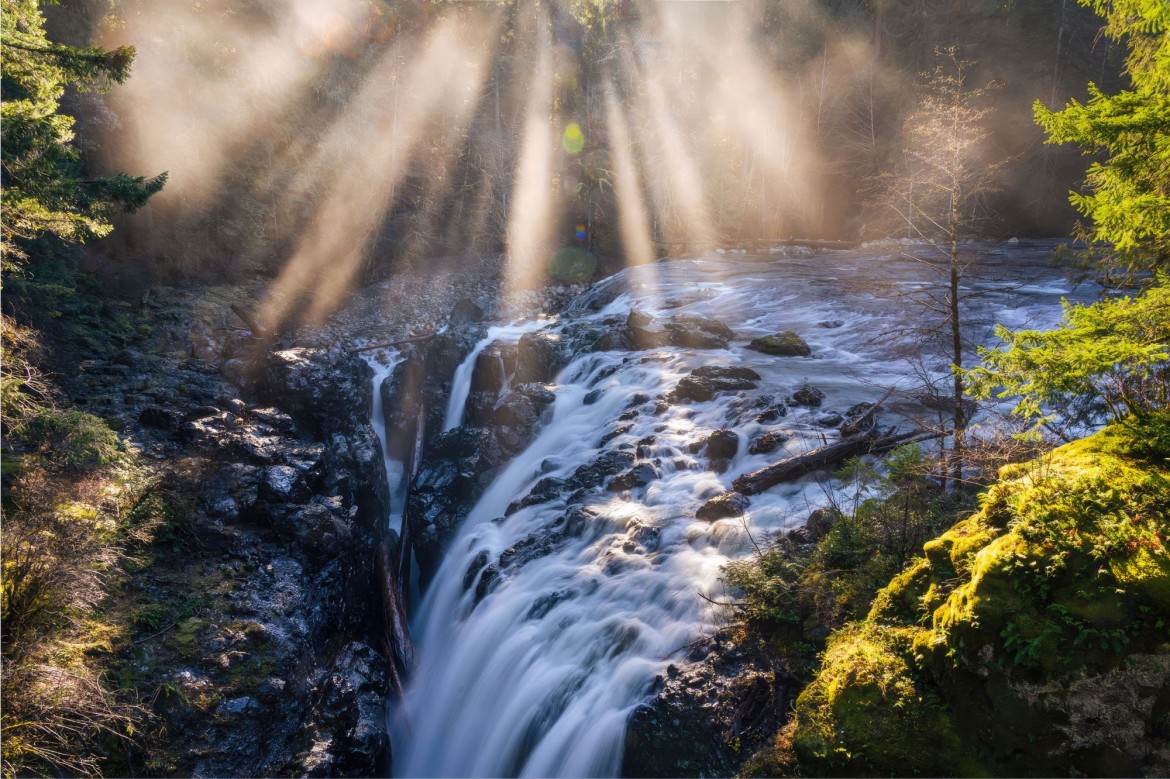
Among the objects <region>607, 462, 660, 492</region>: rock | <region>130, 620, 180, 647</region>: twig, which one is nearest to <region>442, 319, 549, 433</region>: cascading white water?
<region>607, 462, 660, 492</region>: rock

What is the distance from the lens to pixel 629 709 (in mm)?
7199

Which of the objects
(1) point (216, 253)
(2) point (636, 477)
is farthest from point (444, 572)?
(1) point (216, 253)

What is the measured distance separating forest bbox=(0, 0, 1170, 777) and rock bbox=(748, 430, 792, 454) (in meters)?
0.16

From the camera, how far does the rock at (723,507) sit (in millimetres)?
10211

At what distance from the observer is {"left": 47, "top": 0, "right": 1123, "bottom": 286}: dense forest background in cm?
2244

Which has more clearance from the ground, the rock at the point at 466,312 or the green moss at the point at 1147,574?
the rock at the point at 466,312

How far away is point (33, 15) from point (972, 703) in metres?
13.7

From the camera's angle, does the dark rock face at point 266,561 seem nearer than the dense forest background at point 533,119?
Yes

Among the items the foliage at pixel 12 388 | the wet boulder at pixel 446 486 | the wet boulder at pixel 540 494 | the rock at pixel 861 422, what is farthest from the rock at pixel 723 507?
the foliage at pixel 12 388

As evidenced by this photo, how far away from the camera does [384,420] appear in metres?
17.9

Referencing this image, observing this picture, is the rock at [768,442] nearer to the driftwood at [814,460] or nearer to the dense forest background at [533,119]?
the driftwood at [814,460]

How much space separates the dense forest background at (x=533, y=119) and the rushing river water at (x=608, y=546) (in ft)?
18.2

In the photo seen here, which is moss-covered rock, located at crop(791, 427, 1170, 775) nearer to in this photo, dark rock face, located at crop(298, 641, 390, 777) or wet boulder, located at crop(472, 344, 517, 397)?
dark rock face, located at crop(298, 641, 390, 777)

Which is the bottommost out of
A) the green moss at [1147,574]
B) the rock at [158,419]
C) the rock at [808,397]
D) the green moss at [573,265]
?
the green moss at [1147,574]
